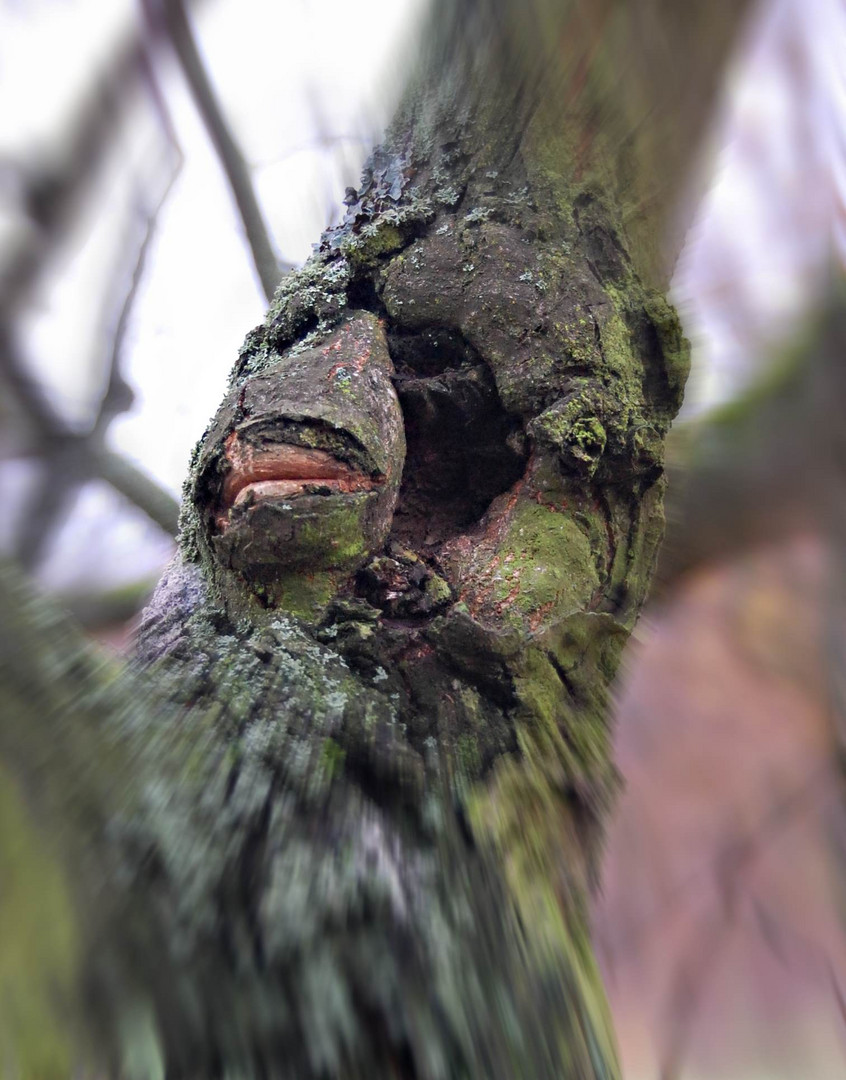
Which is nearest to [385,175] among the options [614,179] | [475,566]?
[614,179]

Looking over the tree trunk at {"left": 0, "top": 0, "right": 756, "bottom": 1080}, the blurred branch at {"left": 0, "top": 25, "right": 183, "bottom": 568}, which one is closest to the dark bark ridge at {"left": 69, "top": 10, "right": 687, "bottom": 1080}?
the tree trunk at {"left": 0, "top": 0, "right": 756, "bottom": 1080}

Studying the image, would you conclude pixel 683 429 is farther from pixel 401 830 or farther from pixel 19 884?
pixel 19 884

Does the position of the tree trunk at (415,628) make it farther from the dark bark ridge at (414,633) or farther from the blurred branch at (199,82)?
the blurred branch at (199,82)

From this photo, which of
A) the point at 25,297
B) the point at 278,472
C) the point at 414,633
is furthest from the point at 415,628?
the point at 25,297

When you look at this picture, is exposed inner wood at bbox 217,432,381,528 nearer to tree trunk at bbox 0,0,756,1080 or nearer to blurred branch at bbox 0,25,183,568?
tree trunk at bbox 0,0,756,1080

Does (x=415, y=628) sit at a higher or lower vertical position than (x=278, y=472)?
lower

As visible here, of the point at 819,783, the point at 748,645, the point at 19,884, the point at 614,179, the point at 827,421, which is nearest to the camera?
the point at 19,884

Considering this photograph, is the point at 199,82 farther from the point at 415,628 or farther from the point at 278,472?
the point at 415,628

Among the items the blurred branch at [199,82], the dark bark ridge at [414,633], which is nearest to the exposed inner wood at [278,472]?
the dark bark ridge at [414,633]

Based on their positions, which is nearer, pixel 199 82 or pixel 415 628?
pixel 199 82
